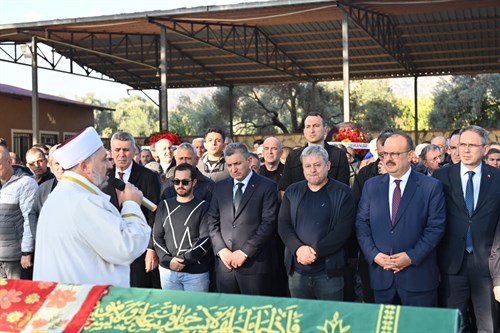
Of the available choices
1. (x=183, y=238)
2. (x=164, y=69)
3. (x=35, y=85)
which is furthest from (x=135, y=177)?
(x=35, y=85)

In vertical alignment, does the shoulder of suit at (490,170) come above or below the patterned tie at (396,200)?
above

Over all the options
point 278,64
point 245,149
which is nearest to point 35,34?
point 278,64

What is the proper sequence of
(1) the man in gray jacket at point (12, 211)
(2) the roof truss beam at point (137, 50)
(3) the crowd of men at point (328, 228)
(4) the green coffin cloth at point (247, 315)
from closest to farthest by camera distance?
(4) the green coffin cloth at point (247, 315) < (3) the crowd of men at point (328, 228) < (1) the man in gray jacket at point (12, 211) < (2) the roof truss beam at point (137, 50)

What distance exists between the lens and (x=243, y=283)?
19.5 ft

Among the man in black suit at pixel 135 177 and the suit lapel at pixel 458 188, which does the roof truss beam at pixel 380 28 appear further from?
the suit lapel at pixel 458 188

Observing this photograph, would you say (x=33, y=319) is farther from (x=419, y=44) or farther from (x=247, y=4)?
(x=419, y=44)

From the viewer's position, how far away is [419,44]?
2255 centimetres

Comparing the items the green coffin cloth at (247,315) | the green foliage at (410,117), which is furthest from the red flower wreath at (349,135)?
the green foliage at (410,117)

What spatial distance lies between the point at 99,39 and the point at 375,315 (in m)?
20.8

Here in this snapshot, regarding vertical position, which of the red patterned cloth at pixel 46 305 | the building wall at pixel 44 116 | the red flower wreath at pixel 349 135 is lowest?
the red patterned cloth at pixel 46 305

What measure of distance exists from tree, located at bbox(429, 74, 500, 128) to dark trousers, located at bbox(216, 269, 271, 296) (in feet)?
98.3

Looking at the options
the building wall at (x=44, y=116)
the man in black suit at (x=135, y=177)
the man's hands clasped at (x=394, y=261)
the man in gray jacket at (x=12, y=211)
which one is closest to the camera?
the man's hands clasped at (x=394, y=261)

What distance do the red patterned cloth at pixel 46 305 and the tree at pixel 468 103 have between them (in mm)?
32681

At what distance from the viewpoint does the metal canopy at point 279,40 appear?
16.7 meters
